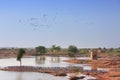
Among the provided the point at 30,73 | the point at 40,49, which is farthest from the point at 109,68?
the point at 40,49

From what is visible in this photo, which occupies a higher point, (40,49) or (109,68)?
(40,49)

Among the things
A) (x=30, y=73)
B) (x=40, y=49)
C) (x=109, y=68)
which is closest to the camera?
(x=30, y=73)

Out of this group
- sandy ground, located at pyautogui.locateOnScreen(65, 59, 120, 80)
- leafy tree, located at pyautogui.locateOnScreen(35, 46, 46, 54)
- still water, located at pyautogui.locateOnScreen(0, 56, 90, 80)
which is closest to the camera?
sandy ground, located at pyautogui.locateOnScreen(65, 59, 120, 80)

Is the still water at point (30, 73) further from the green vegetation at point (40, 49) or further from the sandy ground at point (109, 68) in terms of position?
the green vegetation at point (40, 49)

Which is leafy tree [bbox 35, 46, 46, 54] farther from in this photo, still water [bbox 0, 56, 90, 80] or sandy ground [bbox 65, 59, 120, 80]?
sandy ground [bbox 65, 59, 120, 80]

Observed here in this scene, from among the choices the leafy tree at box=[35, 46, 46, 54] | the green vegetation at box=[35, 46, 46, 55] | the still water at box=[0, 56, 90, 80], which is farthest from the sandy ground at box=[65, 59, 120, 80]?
the green vegetation at box=[35, 46, 46, 55]

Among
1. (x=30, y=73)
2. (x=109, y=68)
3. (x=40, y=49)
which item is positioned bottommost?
(x=30, y=73)

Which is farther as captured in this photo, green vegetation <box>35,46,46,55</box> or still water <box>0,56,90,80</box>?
green vegetation <box>35,46,46,55</box>

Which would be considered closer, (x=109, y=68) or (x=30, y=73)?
(x=30, y=73)

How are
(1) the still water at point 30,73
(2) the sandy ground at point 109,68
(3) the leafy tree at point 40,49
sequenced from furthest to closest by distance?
(3) the leafy tree at point 40,49, (1) the still water at point 30,73, (2) the sandy ground at point 109,68

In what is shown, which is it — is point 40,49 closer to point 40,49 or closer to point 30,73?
point 40,49

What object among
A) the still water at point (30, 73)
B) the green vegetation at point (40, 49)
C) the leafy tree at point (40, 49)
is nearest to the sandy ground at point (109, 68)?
the still water at point (30, 73)

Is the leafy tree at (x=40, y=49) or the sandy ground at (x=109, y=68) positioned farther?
the leafy tree at (x=40, y=49)

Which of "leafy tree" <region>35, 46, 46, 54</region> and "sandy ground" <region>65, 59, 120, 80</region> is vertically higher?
"leafy tree" <region>35, 46, 46, 54</region>
